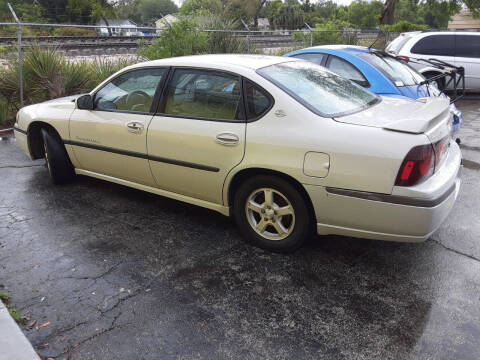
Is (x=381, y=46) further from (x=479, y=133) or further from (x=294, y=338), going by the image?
(x=294, y=338)

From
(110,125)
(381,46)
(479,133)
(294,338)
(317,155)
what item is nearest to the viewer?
(294,338)

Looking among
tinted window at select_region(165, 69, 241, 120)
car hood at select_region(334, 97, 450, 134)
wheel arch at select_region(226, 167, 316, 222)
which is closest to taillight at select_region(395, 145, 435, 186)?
car hood at select_region(334, 97, 450, 134)

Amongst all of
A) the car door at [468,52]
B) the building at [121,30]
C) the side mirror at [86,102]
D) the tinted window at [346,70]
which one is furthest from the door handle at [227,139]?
the car door at [468,52]

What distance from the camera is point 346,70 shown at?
6582 millimetres

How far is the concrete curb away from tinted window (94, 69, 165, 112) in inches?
86.4

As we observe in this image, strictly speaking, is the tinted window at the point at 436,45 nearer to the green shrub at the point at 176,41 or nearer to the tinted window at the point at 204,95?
the green shrub at the point at 176,41

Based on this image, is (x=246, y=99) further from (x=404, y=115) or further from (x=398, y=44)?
(x=398, y=44)

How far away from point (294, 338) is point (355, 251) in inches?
51.5

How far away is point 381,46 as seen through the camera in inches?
728

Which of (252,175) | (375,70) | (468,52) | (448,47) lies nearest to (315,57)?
(375,70)

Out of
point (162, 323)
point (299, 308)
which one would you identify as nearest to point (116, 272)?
point (162, 323)

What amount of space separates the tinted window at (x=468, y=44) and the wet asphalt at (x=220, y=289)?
27.0 ft

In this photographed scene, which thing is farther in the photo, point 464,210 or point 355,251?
point 464,210

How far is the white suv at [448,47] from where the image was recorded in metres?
11.0
